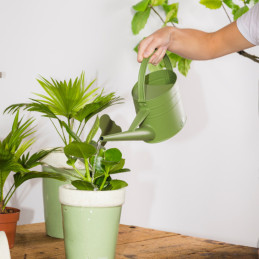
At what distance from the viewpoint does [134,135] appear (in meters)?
0.91

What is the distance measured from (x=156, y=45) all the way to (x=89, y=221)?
1.51 ft

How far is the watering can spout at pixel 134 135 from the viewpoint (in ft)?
2.87

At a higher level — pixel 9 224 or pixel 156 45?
pixel 156 45

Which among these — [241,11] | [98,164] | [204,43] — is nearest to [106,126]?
A: [98,164]

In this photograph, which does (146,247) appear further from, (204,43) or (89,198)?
(204,43)

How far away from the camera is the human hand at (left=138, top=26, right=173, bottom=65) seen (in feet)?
3.31

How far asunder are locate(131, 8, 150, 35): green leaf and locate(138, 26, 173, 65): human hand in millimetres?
847

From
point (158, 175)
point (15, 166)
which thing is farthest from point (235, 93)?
point (15, 166)

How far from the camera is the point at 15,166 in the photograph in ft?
3.70

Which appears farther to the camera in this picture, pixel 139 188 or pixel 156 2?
pixel 139 188

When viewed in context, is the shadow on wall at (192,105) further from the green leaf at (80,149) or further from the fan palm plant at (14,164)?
the green leaf at (80,149)

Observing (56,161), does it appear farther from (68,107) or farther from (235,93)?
(235,93)

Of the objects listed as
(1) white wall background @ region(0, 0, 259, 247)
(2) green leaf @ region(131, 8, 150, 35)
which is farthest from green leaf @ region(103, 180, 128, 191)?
(2) green leaf @ region(131, 8, 150, 35)

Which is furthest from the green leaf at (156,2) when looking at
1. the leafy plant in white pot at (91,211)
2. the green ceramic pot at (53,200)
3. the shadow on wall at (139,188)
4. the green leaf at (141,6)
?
the leafy plant in white pot at (91,211)
